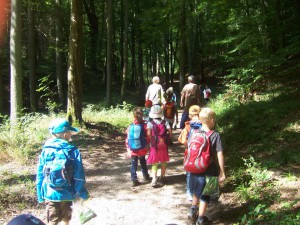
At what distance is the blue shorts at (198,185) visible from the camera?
4816mm

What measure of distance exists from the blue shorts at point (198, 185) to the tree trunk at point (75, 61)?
283 inches

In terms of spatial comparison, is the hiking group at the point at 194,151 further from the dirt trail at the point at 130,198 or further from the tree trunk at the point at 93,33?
the tree trunk at the point at 93,33

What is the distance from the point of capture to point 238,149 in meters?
7.90

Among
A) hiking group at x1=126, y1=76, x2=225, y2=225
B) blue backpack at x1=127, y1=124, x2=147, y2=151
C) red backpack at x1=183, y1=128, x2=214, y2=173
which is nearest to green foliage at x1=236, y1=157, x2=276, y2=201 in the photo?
hiking group at x1=126, y1=76, x2=225, y2=225

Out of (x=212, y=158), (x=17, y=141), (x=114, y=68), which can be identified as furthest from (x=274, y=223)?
(x=114, y=68)

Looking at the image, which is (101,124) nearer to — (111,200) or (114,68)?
(111,200)

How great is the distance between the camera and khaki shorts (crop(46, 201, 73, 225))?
4082 millimetres

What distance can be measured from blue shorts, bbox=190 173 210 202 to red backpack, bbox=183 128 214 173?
143 millimetres

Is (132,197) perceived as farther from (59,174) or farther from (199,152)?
(59,174)

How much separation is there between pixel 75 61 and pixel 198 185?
25.2ft

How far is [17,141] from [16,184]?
2.30 meters

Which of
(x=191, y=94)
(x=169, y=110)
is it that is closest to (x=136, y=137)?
(x=169, y=110)

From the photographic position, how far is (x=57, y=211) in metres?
4.12

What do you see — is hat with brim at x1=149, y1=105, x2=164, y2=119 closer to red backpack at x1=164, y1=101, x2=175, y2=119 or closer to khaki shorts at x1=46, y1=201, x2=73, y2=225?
red backpack at x1=164, y1=101, x2=175, y2=119
